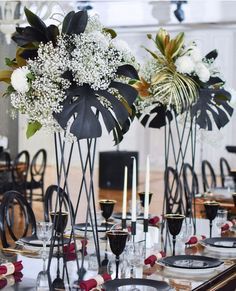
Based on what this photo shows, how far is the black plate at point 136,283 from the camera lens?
2.48 m

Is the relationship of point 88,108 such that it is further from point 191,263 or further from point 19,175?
point 19,175

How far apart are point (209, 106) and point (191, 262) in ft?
4.31

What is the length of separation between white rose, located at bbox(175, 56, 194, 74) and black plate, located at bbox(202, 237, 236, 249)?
892 mm

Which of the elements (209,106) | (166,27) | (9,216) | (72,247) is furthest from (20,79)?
(166,27)

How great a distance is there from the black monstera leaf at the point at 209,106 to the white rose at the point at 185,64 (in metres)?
0.43

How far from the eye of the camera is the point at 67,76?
101 inches

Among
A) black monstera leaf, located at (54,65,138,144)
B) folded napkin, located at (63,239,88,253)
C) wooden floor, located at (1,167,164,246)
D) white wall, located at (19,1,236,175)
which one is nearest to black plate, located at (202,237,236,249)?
folded napkin, located at (63,239,88,253)

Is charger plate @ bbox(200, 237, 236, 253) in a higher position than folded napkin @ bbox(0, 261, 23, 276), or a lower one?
higher

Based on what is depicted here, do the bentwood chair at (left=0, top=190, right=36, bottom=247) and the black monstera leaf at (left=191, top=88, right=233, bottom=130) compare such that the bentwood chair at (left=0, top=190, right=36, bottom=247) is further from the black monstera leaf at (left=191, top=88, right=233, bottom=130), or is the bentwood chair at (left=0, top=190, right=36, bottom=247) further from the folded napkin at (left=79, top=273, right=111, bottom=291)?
the black monstera leaf at (left=191, top=88, right=233, bottom=130)

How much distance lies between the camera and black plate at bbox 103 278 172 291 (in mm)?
2482

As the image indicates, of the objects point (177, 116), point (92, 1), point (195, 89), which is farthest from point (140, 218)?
point (92, 1)

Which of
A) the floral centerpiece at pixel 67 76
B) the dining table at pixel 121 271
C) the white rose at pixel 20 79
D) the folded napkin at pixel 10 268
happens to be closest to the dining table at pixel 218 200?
the dining table at pixel 121 271

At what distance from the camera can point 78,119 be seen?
255 centimetres

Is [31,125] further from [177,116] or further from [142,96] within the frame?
[177,116]
